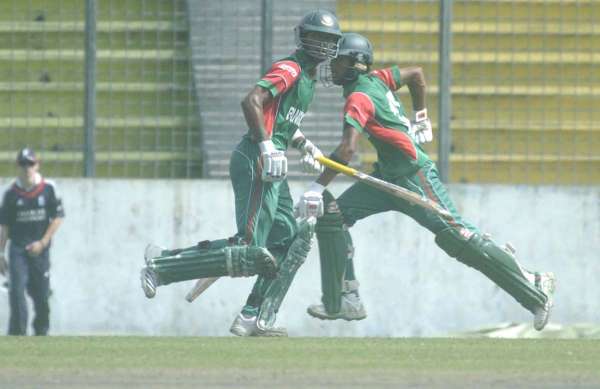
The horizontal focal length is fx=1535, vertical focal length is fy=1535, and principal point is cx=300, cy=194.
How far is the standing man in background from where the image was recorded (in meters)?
12.0

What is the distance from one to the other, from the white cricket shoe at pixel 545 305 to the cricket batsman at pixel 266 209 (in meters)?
1.59

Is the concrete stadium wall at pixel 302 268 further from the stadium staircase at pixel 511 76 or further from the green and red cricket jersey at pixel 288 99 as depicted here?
the green and red cricket jersey at pixel 288 99

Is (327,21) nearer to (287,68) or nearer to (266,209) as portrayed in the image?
(287,68)

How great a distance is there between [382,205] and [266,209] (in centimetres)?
89

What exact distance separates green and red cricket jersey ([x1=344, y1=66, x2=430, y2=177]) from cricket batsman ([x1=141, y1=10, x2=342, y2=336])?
30 centimetres

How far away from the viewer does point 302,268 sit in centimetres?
1236

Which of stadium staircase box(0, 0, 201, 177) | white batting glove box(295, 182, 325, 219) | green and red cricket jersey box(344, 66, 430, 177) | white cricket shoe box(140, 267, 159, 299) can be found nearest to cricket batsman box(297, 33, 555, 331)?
green and red cricket jersey box(344, 66, 430, 177)

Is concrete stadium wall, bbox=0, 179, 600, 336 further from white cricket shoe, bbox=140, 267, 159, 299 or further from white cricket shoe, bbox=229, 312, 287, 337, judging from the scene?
white cricket shoe, bbox=140, 267, 159, 299

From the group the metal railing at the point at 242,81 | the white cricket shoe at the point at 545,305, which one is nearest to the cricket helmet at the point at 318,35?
the white cricket shoe at the point at 545,305

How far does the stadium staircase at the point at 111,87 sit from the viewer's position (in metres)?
12.4

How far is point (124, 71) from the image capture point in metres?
12.5

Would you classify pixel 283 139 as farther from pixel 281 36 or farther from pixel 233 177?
pixel 281 36

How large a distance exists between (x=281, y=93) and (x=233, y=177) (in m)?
0.60

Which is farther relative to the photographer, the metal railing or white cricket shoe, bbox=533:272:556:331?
the metal railing
